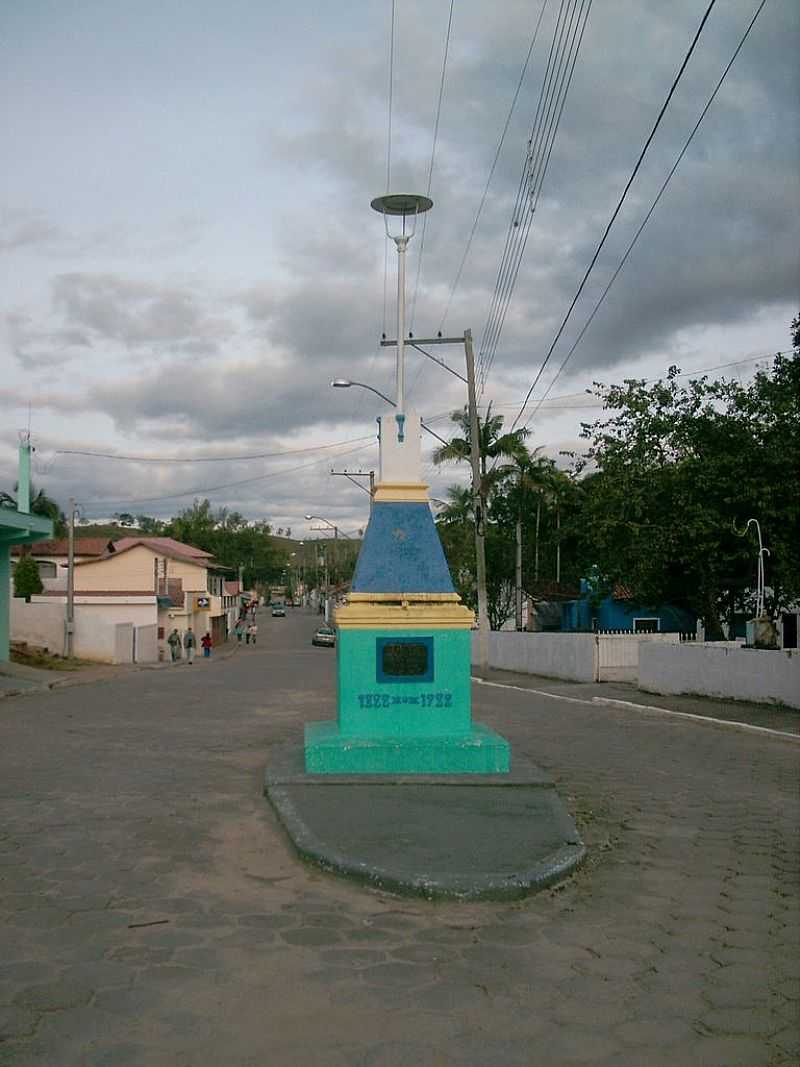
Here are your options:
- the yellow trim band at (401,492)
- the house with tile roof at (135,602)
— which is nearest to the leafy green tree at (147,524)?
the house with tile roof at (135,602)

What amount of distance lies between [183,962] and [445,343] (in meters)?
25.6

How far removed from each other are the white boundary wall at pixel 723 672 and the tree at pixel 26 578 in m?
31.9

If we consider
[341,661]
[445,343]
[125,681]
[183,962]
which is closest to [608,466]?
[445,343]

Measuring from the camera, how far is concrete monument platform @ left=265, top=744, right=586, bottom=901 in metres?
6.23

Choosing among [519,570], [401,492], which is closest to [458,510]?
[519,570]

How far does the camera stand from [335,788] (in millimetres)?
9062

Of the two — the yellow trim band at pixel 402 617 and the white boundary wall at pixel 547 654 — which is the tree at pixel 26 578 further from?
the yellow trim band at pixel 402 617

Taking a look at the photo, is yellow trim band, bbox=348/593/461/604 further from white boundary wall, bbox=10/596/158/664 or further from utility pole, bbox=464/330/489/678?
white boundary wall, bbox=10/596/158/664

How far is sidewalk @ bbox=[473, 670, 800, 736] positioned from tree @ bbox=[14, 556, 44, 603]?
25.6 metres

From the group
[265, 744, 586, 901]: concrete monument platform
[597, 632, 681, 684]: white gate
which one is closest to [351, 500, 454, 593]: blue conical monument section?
[265, 744, 586, 901]: concrete monument platform

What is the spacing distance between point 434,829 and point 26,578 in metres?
42.0

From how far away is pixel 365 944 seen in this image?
17.2ft

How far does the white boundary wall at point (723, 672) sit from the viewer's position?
17072 mm

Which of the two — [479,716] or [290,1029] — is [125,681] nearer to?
[479,716]
